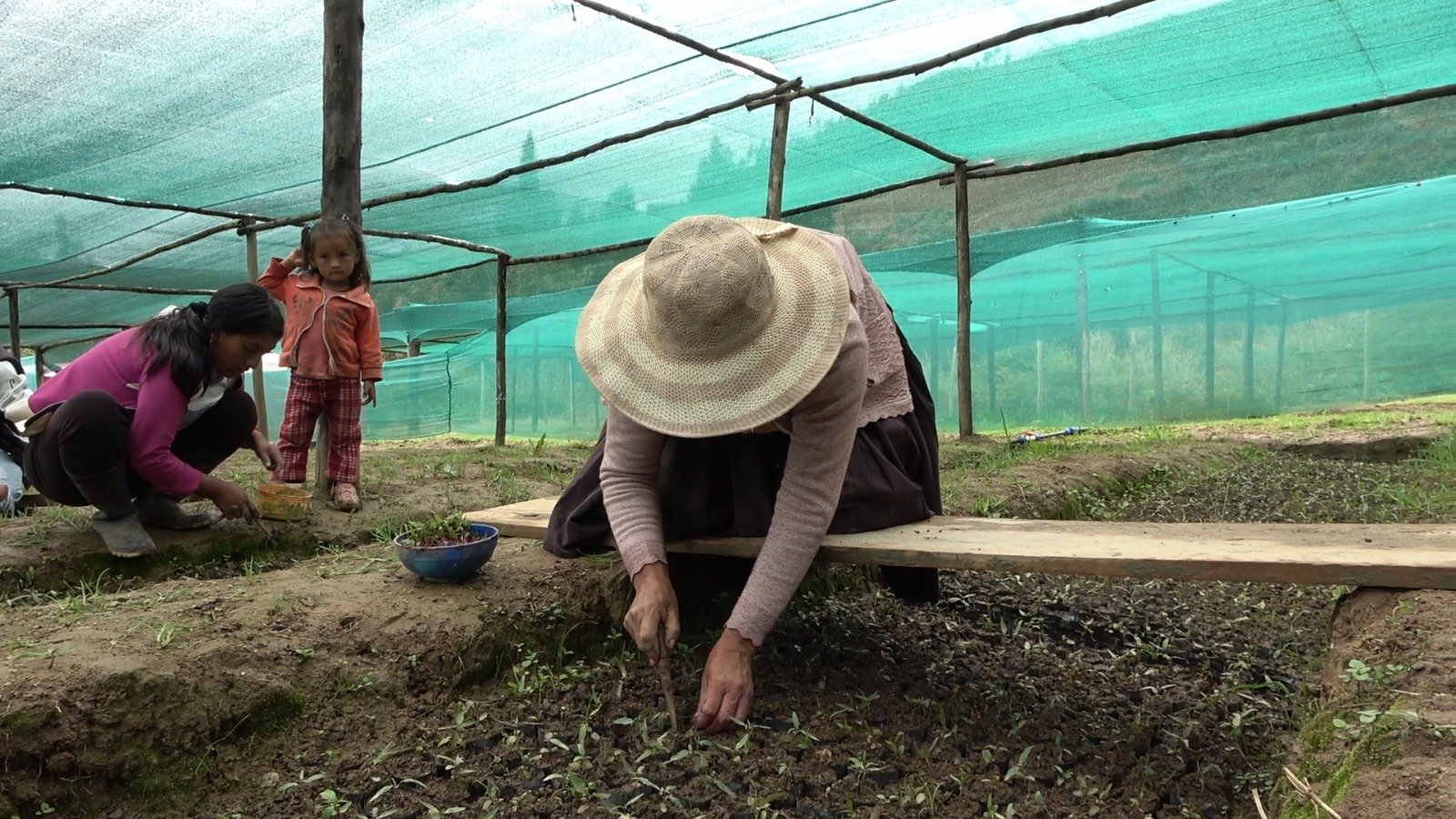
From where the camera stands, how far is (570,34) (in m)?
4.92

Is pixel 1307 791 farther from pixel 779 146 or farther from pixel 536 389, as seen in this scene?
pixel 536 389

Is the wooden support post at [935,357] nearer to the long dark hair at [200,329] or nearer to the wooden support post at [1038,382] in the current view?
the wooden support post at [1038,382]

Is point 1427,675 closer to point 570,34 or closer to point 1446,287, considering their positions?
point 570,34

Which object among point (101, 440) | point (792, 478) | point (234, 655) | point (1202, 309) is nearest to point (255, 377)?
point (101, 440)

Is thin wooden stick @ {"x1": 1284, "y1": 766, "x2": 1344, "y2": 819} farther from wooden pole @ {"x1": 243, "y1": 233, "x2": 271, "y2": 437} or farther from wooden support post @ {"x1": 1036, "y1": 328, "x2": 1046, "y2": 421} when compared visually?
wooden support post @ {"x1": 1036, "y1": 328, "x2": 1046, "y2": 421}

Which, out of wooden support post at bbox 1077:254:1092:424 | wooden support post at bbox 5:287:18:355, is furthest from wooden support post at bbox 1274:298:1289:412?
wooden support post at bbox 5:287:18:355

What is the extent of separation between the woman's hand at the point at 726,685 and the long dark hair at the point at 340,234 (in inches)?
105

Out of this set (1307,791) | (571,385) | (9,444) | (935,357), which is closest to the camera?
(1307,791)

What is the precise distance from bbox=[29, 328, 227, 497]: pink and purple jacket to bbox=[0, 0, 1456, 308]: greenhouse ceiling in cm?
247

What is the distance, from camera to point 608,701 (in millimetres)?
1937

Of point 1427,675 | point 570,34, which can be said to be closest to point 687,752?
point 1427,675

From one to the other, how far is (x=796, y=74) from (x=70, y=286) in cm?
Answer: 745

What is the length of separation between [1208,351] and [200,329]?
898cm

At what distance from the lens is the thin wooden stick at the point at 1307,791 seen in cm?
123
